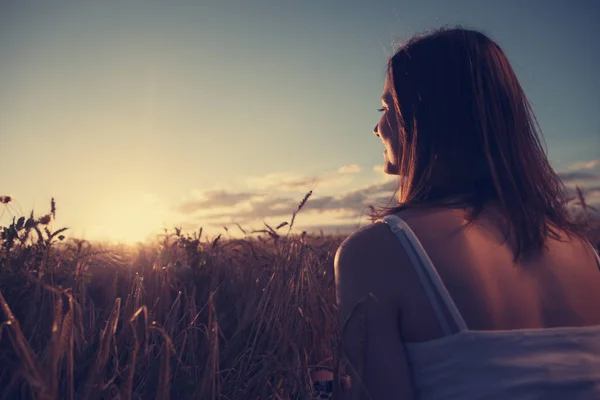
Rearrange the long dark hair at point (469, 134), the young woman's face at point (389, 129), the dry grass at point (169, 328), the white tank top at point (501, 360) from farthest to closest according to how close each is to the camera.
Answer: the young woman's face at point (389, 129) → the long dark hair at point (469, 134) → the dry grass at point (169, 328) → the white tank top at point (501, 360)

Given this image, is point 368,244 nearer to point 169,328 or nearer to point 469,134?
point 469,134

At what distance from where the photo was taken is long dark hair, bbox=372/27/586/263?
169 centimetres

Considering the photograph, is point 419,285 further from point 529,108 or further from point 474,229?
point 529,108

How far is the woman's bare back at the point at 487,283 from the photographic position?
4.33 ft

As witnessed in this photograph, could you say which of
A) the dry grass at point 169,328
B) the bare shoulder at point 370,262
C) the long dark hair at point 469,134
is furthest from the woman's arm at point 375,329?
the long dark hair at point 469,134

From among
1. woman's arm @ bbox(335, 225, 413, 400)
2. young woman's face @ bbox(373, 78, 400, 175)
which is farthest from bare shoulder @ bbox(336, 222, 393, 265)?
young woman's face @ bbox(373, 78, 400, 175)

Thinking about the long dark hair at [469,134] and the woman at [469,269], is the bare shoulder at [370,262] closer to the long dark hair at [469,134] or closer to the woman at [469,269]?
the woman at [469,269]

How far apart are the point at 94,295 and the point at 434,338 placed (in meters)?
2.90

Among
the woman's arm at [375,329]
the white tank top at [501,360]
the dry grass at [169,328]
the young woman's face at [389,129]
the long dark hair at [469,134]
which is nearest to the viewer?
the white tank top at [501,360]

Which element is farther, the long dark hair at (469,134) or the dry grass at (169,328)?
the long dark hair at (469,134)

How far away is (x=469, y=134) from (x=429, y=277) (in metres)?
0.68

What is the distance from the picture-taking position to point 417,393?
1429 mm

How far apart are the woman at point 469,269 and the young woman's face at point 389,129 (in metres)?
0.17

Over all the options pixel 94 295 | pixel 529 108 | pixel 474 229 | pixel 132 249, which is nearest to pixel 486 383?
pixel 474 229
